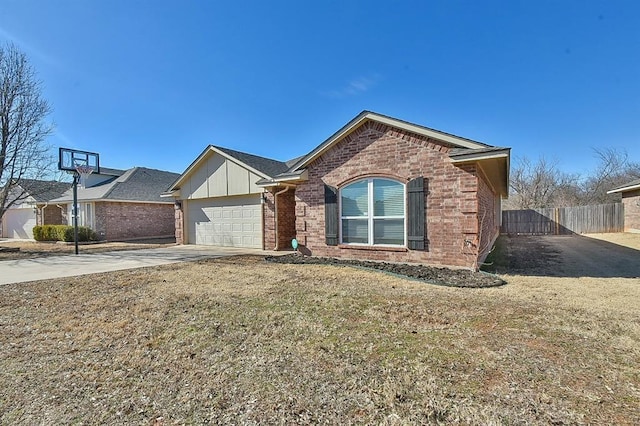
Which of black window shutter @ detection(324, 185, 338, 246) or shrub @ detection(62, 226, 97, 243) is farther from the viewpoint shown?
shrub @ detection(62, 226, 97, 243)

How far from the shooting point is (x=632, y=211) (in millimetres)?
19375

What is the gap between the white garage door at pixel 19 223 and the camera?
23.8 meters

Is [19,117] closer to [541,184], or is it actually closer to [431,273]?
[431,273]

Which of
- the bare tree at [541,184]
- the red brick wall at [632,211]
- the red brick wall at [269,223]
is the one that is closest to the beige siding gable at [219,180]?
the red brick wall at [269,223]

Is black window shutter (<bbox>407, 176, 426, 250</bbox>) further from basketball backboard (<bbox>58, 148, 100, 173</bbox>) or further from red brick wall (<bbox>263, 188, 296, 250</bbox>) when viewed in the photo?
basketball backboard (<bbox>58, 148, 100, 173</bbox>)

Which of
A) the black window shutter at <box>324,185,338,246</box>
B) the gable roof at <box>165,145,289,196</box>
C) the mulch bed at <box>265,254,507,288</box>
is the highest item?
the gable roof at <box>165,145,289,196</box>

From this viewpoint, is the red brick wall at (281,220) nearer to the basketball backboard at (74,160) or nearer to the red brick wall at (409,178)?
the red brick wall at (409,178)

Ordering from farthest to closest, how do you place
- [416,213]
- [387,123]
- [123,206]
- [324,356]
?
[123,206]
[387,123]
[416,213]
[324,356]

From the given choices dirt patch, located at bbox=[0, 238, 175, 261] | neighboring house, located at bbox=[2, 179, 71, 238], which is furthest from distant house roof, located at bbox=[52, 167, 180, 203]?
dirt patch, located at bbox=[0, 238, 175, 261]

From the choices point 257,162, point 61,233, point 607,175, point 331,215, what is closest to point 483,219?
point 331,215

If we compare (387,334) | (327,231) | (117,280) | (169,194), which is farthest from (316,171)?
(169,194)

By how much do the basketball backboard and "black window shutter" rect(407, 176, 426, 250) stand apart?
1536 cm

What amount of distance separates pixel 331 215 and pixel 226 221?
724cm

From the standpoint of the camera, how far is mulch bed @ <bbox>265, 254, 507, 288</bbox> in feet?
21.4
